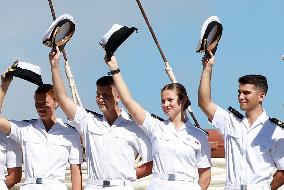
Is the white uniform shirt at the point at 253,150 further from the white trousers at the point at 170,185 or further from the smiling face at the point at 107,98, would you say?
the smiling face at the point at 107,98

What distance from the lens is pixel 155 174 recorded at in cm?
788

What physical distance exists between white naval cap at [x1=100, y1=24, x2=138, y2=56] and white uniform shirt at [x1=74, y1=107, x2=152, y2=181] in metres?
0.70

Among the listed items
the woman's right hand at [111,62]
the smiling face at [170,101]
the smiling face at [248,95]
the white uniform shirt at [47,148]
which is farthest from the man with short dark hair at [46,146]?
the smiling face at [248,95]

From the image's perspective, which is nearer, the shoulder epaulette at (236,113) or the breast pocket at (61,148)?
the shoulder epaulette at (236,113)

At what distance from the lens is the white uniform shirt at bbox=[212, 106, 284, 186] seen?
25.1 ft

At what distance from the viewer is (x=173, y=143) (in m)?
7.84

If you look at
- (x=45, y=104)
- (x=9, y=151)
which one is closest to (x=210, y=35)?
(x=45, y=104)

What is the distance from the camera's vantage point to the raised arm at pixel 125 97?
7.62 meters

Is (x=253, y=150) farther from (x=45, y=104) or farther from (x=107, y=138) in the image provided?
(x=45, y=104)

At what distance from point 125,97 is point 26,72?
1276 millimetres

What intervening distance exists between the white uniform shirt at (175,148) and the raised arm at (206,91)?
280mm

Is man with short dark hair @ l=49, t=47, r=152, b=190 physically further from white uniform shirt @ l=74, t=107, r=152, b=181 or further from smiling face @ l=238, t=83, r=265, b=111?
smiling face @ l=238, t=83, r=265, b=111

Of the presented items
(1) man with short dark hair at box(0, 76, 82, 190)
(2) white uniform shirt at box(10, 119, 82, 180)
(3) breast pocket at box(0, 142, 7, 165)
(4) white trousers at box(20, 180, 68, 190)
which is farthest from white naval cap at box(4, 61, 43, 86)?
(4) white trousers at box(20, 180, 68, 190)

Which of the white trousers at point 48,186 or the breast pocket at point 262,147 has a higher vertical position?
the breast pocket at point 262,147
